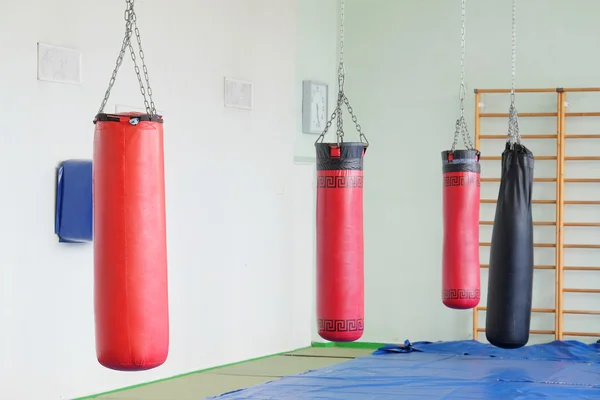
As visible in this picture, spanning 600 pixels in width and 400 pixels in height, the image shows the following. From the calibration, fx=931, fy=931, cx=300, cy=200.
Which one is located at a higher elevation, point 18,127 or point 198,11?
point 198,11

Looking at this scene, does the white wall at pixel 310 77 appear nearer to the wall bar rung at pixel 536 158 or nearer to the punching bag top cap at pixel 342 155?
the wall bar rung at pixel 536 158

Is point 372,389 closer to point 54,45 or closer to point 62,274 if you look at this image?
point 62,274

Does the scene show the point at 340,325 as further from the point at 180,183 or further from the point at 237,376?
the point at 180,183

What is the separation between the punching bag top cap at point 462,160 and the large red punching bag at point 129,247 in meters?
3.16

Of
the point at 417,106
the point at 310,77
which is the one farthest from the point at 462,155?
the point at 310,77

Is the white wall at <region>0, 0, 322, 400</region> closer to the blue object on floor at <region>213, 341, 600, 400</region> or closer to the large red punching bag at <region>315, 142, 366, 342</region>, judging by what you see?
the blue object on floor at <region>213, 341, 600, 400</region>

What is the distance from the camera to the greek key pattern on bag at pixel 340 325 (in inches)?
197

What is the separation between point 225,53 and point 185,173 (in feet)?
3.57

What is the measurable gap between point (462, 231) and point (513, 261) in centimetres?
78

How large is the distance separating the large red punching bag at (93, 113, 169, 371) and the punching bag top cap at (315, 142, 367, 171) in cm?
147

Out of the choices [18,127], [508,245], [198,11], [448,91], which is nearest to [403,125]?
[448,91]

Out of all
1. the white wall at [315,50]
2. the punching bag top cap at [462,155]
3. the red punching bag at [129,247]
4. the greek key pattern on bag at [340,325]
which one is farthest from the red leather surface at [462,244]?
the red punching bag at [129,247]

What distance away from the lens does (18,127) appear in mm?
5336

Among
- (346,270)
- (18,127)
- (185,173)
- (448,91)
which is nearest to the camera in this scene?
(346,270)
